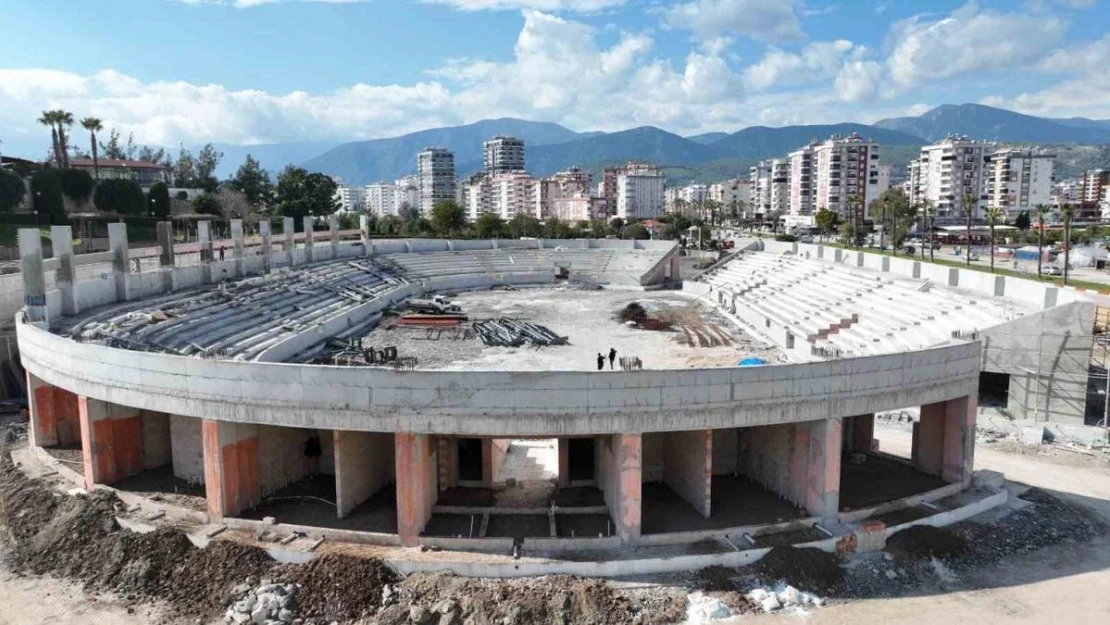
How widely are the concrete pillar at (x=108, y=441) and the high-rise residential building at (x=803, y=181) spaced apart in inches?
5567

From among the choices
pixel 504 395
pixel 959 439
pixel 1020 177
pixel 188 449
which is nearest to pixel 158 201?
pixel 188 449

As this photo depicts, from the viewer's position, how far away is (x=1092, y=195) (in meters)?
154

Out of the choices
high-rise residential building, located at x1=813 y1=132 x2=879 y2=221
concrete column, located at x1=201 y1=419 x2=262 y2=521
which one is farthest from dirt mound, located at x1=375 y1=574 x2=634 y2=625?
high-rise residential building, located at x1=813 y1=132 x2=879 y2=221

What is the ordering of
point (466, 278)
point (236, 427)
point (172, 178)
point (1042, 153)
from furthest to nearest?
1. point (1042, 153)
2. point (172, 178)
3. point (466, 278)
4. point (236, 427)

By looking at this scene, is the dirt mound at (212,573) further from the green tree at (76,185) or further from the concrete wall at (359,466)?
the green tree at (76,185)

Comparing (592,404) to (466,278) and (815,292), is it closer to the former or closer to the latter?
(815,292)

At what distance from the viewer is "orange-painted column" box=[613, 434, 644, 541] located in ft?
50.3

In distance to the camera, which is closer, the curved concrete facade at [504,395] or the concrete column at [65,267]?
the curved concrete facade at [504,395]

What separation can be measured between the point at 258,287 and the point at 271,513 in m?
20.3

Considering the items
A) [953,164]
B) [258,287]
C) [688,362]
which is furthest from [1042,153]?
[258,287]

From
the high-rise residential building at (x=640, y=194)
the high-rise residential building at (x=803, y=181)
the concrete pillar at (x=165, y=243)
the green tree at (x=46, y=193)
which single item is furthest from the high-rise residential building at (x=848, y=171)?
the concrete pillar at (x=165, y=243)

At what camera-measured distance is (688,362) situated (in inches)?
1166

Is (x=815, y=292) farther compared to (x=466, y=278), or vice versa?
(x=466, y=278)

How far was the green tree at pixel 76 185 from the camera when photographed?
55812 millimetres
